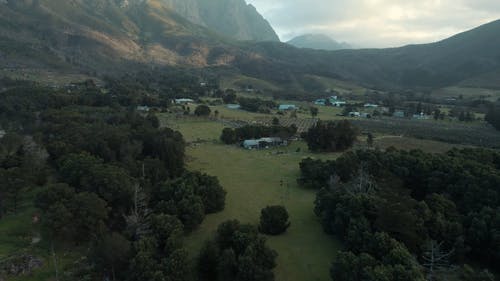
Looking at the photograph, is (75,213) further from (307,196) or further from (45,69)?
(45,69)

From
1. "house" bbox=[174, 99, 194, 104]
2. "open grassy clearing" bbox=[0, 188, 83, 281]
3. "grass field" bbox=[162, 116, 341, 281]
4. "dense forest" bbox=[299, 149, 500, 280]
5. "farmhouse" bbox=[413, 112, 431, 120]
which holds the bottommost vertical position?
"open grassy clearing" bbox=[0, 188, 83, 281]

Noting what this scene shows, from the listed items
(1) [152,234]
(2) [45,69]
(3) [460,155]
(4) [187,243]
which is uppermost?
(2) [45,69]

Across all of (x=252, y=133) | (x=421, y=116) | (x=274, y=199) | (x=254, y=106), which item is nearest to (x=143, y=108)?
(x=254, y=106)

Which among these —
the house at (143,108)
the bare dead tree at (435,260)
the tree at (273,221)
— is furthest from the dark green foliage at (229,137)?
the bare dead tree at (435,260)

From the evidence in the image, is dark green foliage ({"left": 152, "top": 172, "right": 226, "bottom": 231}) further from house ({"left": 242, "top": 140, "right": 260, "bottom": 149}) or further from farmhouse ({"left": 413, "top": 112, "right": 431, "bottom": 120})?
farmhouse ({"left": 413, "top": 112, "right": 431, "bottom": 120})

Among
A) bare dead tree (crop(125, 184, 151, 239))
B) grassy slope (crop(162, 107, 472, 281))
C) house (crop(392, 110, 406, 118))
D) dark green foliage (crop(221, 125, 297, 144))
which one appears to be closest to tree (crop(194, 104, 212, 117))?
grassy slope (crop(162, 107, 472, 281))

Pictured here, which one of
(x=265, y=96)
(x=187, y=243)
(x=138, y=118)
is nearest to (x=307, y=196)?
(x=187, y=243)

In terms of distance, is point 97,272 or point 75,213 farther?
point 75,213
